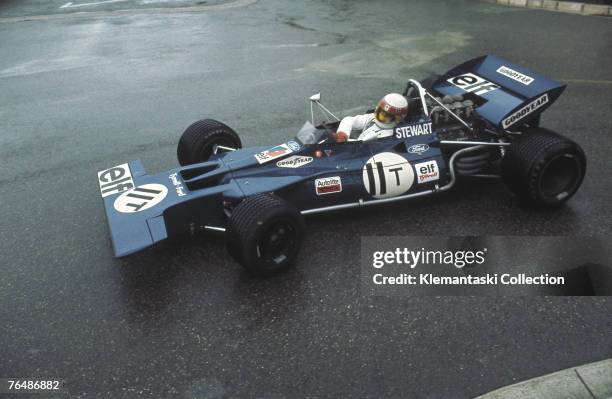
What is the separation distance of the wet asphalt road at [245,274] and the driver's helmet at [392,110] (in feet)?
3.27

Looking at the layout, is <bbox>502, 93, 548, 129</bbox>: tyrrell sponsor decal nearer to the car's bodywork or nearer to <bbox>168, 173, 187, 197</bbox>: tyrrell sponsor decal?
the car's bodywork

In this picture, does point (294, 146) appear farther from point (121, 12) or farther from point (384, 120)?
point (121, 12)

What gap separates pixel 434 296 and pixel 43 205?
15.2 ft

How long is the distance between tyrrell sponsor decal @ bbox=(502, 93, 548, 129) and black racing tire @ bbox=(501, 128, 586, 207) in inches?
7.5

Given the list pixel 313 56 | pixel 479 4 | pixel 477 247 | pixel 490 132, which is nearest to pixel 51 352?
pixel 477 247

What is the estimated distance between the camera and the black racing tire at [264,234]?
4676 millimetres

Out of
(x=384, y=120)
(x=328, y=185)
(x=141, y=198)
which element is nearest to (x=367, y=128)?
(x=384, y=120)

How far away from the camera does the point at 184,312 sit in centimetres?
471

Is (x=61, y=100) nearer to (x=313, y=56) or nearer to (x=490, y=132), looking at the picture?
(x=313, y=56)

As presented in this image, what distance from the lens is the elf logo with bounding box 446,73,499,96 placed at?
21.4 feet

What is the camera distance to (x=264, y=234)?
4.74 meters

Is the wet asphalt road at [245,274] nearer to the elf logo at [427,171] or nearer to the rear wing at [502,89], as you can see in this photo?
the elf logo at [427,171]

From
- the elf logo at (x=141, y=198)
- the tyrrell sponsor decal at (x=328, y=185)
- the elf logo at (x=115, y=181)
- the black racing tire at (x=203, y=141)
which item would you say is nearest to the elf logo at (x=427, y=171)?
the tyrrell sponsor decal at (x=328, y=185)

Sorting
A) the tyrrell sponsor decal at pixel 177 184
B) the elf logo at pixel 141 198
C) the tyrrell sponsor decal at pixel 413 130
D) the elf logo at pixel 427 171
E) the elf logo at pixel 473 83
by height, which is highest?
the elf logo at pixel 473 83
